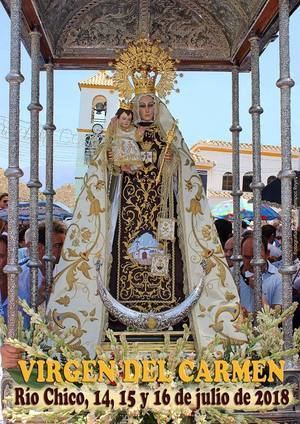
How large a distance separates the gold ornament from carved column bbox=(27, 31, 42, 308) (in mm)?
613

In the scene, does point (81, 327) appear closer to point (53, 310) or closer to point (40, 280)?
point (53, 310)

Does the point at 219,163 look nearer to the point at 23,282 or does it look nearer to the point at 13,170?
the point at 23,282

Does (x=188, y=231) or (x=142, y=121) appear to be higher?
(x=142, y=121)

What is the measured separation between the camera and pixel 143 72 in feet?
17.2

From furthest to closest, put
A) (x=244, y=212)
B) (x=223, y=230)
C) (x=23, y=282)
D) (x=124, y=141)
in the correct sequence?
(x=244, y=212), (x=223, y=230), (x=23, y=282), (x=124, y=141)

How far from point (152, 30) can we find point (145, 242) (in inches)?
77.3

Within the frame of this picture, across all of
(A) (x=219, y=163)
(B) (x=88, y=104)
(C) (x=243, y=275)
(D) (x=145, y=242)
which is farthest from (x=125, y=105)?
(A) (x=219, y=163)

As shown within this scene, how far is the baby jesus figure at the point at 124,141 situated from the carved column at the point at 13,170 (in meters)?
0.99

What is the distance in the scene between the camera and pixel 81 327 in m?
4.73

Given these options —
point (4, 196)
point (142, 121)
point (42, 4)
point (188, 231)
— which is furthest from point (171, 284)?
point (4, 196)

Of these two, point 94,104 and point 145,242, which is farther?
point 94,104

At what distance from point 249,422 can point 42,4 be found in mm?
3203

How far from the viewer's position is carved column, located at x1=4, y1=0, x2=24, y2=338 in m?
4.02

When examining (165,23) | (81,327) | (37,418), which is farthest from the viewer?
(165,23)
